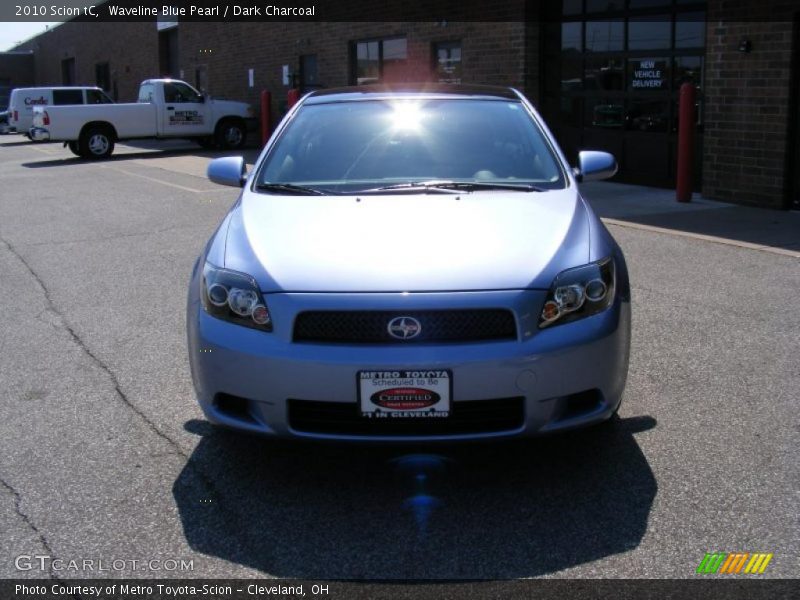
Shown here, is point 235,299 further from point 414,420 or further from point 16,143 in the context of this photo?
point 16,143

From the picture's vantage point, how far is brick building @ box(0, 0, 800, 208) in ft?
37.4

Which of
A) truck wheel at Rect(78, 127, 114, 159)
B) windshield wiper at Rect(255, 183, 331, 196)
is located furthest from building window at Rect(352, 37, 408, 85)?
windshield wiper at Rect(255, 183, 331, 196)

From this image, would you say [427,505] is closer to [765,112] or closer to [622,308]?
[622,308]

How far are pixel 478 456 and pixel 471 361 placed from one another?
2.64 feet

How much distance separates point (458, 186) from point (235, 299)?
1.41m

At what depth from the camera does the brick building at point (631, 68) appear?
37.4 ft

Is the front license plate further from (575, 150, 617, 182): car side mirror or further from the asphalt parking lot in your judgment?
(575, 150, 617, 182): car side mirror

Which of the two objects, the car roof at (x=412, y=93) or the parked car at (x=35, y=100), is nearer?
the car roof at (x=412, y=93)

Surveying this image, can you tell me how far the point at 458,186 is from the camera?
4660 millimetres

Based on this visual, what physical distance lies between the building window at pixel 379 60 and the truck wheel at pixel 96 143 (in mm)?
6443

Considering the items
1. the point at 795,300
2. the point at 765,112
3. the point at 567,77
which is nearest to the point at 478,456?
the point at 795,300

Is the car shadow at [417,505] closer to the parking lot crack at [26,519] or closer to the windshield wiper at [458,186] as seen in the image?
the parking lot crack at [26,519]

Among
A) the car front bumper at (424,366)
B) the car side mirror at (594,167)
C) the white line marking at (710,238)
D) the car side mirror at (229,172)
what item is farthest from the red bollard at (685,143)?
the car front bumper at (424,366)

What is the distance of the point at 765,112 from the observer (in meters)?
11.5
